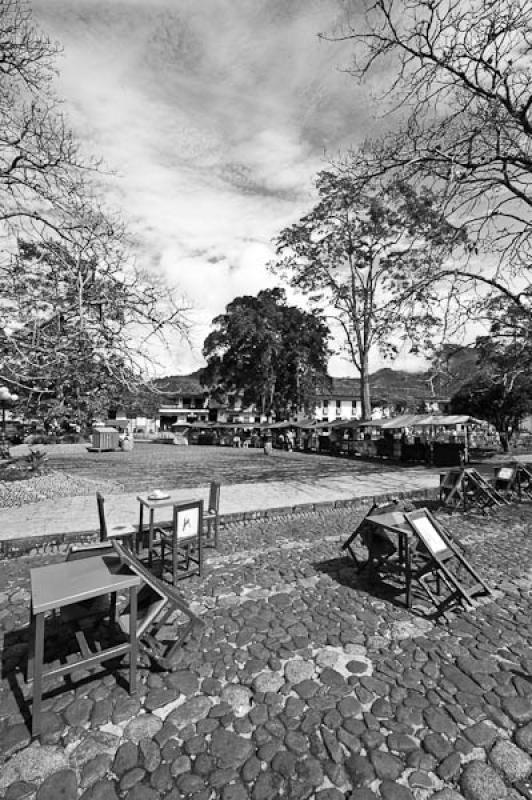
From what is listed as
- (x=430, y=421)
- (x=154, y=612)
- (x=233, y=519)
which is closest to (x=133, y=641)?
(x=154, y=612)

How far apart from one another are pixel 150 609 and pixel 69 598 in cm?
87

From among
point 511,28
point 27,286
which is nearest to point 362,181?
point 511,28

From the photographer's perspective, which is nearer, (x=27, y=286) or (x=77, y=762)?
(x=77, y=762)

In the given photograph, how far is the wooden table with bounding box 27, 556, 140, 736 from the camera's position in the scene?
254cm

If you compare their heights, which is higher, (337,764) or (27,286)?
(27,286)

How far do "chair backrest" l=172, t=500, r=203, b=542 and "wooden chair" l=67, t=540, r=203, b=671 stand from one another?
1.25 m

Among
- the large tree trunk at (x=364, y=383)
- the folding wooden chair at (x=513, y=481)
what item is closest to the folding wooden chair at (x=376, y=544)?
the folding wooden chair at (x=513, y=481)

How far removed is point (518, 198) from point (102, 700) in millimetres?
12558

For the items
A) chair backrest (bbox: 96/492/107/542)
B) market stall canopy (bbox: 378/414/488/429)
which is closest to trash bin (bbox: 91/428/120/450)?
market stall canopy (bbox: 378/414/488/429)

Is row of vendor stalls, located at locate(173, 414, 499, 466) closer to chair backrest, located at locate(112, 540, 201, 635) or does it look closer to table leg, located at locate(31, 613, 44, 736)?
chair backrest, located at locate(112, 540, 201, 635)

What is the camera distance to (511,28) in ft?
24.6

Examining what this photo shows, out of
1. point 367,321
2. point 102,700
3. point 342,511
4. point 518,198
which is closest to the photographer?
point 102,700

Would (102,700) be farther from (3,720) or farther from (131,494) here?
(131,494)

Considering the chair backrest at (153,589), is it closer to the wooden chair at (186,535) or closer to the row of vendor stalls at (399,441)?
the wooden chair at (186,535)
